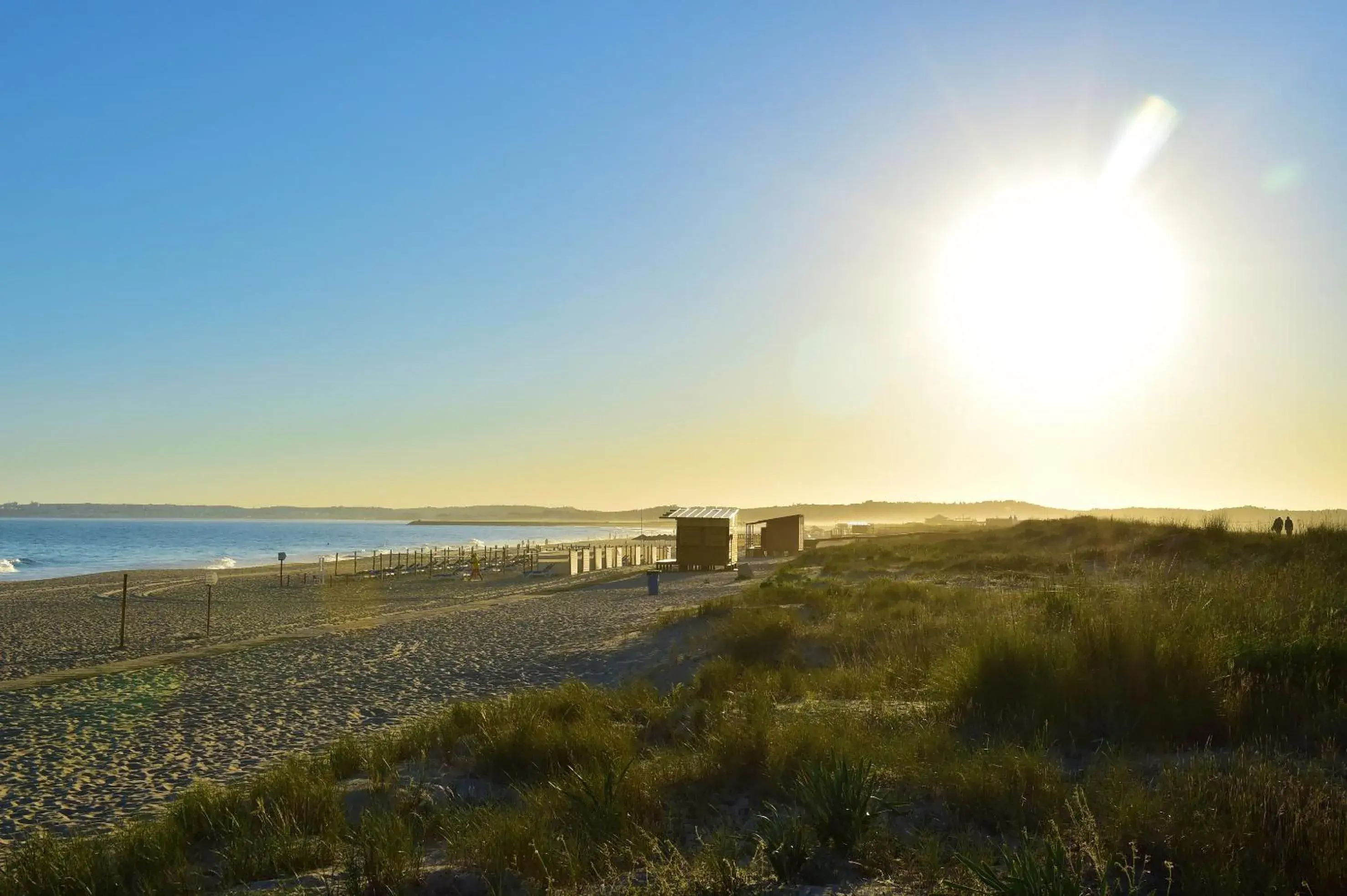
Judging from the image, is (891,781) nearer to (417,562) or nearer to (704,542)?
(704,542)

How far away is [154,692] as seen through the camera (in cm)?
1226

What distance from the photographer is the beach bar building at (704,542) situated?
37906mm

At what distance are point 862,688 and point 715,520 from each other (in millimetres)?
29796

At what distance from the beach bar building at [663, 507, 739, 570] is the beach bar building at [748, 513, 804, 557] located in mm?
13802

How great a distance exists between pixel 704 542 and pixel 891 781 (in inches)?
1304

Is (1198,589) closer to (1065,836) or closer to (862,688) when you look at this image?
(862,688)

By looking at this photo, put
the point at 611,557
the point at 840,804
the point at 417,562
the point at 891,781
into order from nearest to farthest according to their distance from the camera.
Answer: the point at 840,804 < the point at 891,781 < the point at 611,557 < the point at 417,562

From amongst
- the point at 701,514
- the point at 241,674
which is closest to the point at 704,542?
the point at 701,514

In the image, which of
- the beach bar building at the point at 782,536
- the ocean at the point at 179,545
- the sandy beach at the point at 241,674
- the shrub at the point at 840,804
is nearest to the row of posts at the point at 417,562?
the ocean at the point at 179,545

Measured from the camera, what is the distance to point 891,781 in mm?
A: 5215

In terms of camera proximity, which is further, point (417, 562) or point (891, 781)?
point (417, 562)

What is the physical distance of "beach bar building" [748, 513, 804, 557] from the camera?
52.2 meters

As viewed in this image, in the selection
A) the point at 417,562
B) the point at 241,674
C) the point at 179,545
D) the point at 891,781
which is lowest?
the point at 179,545

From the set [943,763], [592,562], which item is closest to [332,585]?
[592,562]
